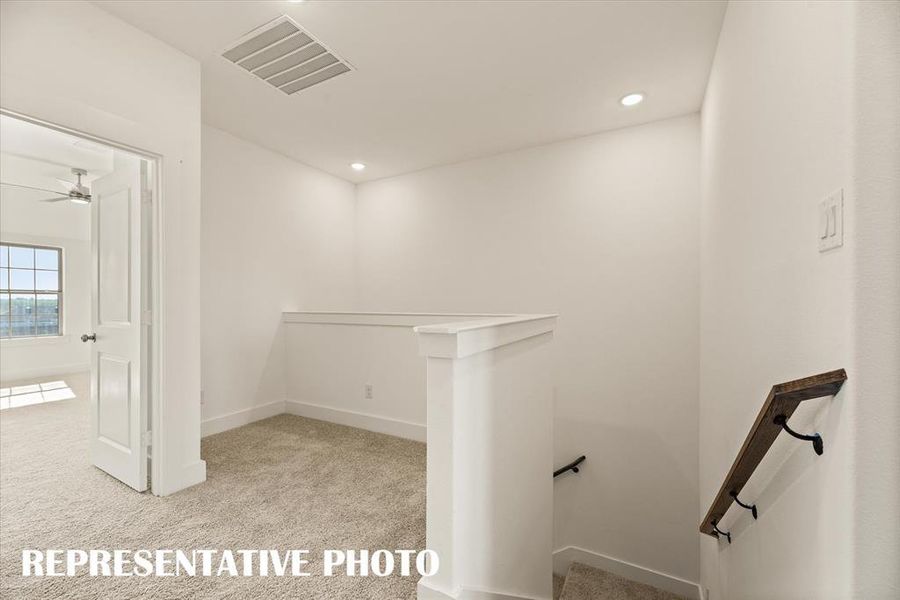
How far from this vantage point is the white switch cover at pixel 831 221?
0.82 meters

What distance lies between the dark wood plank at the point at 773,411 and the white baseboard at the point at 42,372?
24.8ft

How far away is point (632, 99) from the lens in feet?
10.0

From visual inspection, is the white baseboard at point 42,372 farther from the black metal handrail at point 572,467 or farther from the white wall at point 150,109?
the black metal handrail at point 572,467

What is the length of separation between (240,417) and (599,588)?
11.7ft

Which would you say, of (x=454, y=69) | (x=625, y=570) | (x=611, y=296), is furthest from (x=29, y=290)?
(x=625, y=570)

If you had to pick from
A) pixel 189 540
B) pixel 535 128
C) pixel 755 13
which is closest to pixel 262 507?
pixel 189 540

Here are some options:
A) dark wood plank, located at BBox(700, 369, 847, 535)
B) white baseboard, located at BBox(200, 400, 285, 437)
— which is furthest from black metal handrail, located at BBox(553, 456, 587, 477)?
white baseboard, located at BBox(200, 400, 285, 437)

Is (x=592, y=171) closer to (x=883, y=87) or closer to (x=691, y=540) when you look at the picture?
(x=883, y=87)

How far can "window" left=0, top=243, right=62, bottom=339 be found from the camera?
5.86m

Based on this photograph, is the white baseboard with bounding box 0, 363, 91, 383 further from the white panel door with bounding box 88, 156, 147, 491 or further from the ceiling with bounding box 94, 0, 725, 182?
the ceiling with bounding box 94, 0, 725, 182

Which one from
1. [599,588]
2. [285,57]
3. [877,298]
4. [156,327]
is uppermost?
[285,57]

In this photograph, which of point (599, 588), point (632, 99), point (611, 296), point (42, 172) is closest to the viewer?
point (632, 99)

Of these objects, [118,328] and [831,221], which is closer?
[831,221]

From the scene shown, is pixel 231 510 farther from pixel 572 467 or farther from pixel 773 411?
pixel 572 467
